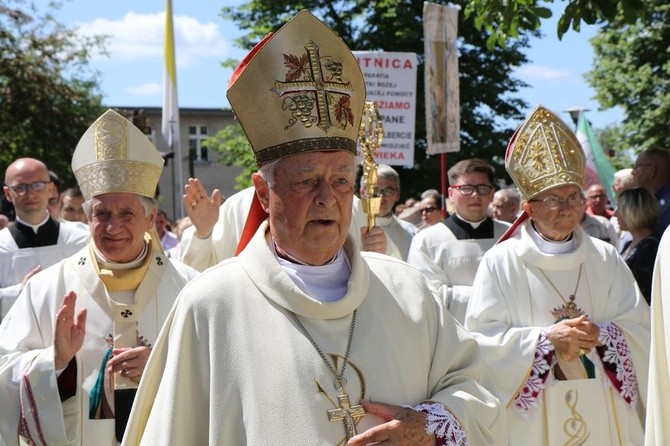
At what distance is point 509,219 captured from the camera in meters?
10.4

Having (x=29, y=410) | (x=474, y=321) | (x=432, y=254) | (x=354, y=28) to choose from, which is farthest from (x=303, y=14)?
(x=354, y=28)

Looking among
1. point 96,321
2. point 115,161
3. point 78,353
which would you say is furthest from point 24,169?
point 78,353

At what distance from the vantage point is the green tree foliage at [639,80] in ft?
89.7

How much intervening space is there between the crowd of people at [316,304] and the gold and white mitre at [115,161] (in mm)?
12

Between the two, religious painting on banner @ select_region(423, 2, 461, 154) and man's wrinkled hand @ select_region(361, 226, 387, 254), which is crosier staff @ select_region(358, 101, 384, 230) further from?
religious painting on banner @ select_region(423, 2, 461, 154)

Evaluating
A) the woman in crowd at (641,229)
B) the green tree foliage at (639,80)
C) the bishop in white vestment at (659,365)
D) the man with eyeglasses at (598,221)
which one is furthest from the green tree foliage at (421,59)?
the bishop in white vestment at (659,365)

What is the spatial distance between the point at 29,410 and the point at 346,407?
2183mm

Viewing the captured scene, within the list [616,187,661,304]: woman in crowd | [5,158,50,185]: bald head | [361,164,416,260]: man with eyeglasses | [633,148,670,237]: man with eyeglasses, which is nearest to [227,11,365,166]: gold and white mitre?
Answer: [616,187,661,304]: woman in crowd

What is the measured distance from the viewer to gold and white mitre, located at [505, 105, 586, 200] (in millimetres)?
6352

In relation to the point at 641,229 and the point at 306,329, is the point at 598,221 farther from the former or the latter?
the point at 306,329

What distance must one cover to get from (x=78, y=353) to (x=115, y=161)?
104cm

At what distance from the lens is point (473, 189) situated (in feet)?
26.9

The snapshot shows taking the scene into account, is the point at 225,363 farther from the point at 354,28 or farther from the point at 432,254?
the point at 354,28

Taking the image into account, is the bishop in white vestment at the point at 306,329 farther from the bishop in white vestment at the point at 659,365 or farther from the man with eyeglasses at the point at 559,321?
the man with eyeglasses at the point at 559,321
